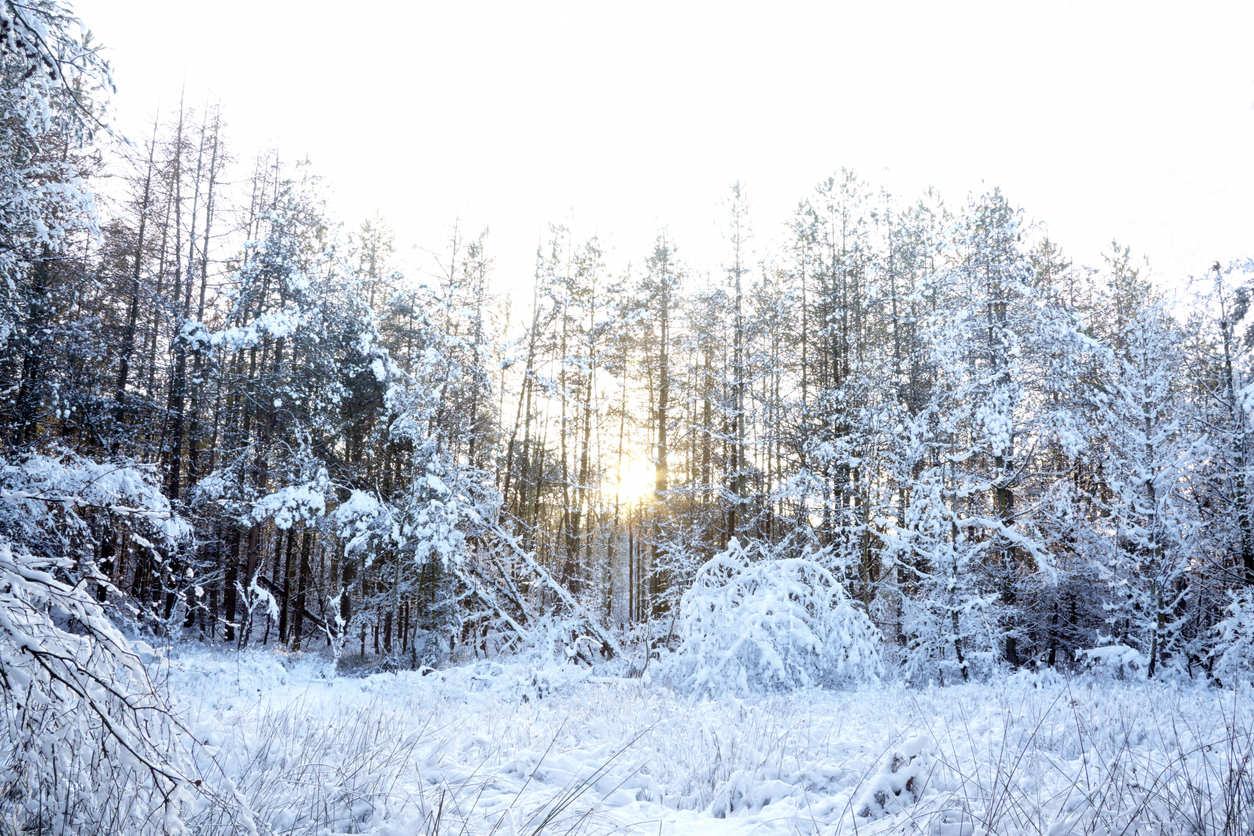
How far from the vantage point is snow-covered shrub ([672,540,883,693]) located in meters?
9.86

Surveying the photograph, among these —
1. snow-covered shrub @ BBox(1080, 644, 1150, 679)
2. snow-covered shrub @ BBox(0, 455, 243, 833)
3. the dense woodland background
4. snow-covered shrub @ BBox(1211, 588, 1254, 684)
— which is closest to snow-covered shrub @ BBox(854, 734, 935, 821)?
snow-covered shrub @ BBox(0, 455, 243, 833)

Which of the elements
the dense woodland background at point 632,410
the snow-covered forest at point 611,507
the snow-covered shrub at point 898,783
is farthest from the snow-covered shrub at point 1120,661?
the snow-covered shrub at point 898,783

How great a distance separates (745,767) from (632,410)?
1671 cm

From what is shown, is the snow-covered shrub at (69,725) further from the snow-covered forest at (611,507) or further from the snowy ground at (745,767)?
the snowy ground at (745,767)

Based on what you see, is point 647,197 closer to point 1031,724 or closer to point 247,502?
point 247,502

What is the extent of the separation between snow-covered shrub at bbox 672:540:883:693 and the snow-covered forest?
0.07 metres

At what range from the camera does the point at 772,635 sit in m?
10.3

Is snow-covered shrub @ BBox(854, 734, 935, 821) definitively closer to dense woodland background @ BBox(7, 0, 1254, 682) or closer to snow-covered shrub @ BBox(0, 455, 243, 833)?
snow-covered shrub @ BBox(0, 455, 243, 833)

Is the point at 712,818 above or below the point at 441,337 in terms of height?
below

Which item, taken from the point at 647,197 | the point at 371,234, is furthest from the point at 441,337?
the point at 371,234

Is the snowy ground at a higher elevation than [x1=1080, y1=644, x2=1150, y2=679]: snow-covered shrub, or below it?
higher

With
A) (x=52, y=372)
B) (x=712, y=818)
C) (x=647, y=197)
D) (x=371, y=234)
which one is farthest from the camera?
(x=371, y=234)

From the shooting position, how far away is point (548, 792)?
3943mm

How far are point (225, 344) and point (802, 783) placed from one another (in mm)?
14377
